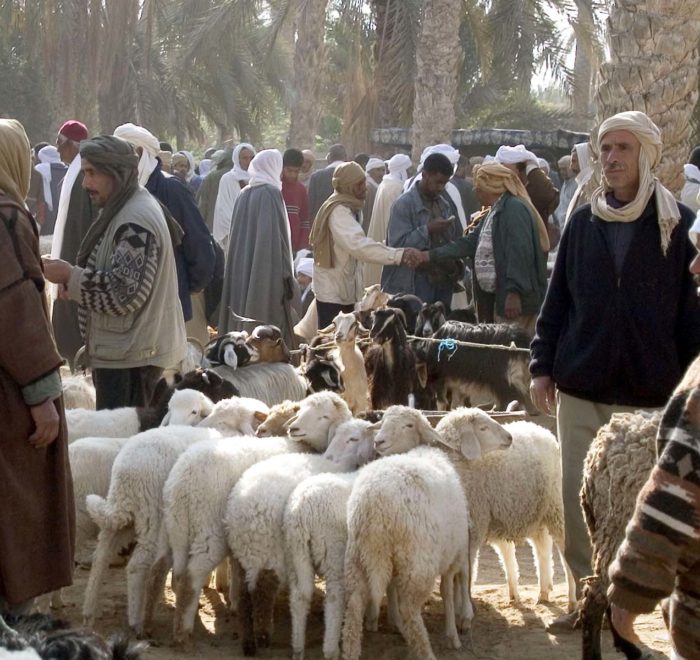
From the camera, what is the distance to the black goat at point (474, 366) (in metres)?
9.61

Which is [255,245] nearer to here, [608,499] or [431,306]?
[431,306]

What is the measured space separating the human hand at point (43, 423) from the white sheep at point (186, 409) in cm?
234

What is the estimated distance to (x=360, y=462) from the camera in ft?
21.1

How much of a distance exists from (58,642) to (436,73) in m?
17.7

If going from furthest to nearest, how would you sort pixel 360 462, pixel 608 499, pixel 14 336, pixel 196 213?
pixel 196 213, pixel 360 462, pixel 608 499, pixel 14 336

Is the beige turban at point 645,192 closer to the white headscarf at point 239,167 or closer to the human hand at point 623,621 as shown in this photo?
the human hand at point 623,621

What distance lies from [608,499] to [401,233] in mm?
5964

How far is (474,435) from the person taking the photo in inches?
258

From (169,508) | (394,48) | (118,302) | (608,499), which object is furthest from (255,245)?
(394,48)

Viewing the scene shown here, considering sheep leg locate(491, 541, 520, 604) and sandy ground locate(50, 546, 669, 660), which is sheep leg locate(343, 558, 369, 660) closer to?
sandy ground locate(50, 546, 669, 660)

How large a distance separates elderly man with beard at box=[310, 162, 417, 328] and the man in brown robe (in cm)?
586

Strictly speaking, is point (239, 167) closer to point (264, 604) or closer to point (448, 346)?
point (448, 346)

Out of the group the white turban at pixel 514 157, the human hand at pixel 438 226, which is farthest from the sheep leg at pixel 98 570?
the white turban at pixel 514 157

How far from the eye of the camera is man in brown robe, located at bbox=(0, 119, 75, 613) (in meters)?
4.50
